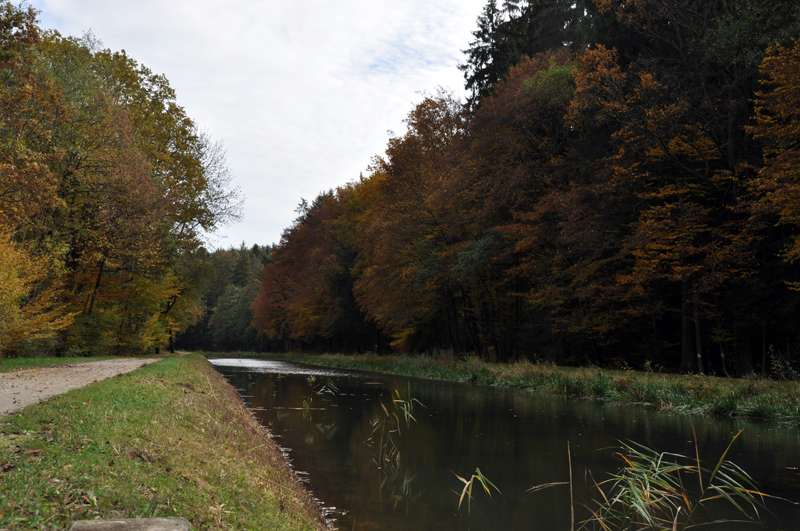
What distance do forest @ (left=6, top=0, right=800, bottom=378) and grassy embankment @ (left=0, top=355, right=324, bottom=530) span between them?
28.4 feet

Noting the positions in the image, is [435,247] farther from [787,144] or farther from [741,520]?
[741,520]

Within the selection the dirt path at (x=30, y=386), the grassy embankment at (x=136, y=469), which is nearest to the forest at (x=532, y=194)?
the dirt path at (x=30, y=386)

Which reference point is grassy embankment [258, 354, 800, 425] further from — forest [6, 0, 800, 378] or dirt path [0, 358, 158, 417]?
dirt path [0, 358, 158, 417]

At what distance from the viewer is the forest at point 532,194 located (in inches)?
664

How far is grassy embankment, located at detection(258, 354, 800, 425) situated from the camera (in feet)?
39.0

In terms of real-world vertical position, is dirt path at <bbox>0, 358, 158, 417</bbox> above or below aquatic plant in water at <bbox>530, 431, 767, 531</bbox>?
above

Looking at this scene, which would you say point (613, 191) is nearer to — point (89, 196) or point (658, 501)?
point (658, 501)

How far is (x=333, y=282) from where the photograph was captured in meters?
47.7

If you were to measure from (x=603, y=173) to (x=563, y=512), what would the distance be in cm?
1754

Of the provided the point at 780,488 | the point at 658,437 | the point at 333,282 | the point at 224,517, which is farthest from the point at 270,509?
the point at 333,282

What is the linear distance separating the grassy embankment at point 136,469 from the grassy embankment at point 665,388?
9.89 m

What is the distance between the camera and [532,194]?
2608 cm

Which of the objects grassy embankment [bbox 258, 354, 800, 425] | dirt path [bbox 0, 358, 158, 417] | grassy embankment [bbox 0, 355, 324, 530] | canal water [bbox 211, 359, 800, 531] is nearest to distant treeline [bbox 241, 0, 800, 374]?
grassy embankment [bbox 258, 354, 800, 425]

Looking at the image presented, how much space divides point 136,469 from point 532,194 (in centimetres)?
2361
